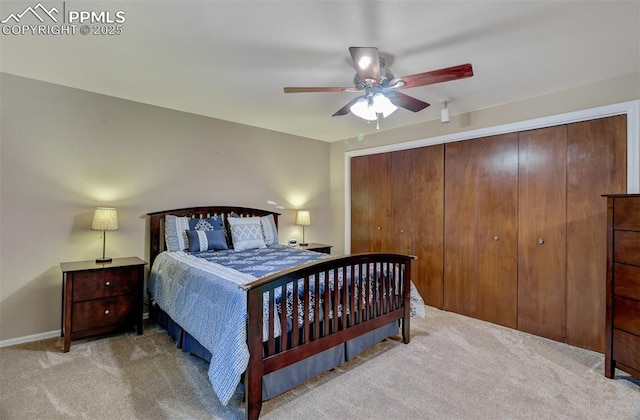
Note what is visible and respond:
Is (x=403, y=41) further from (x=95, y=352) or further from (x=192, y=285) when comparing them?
(x=95, y=352)

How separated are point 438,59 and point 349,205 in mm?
3031

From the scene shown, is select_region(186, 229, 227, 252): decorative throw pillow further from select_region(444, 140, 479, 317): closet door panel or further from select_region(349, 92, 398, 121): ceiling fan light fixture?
select_region(444, 140, 479, 317): closet door panel

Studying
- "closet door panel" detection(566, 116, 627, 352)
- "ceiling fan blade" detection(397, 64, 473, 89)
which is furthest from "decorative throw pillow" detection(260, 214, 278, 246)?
"closet door panel" detection(566, 116, 627, 352)

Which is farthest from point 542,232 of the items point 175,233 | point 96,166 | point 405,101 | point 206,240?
point 96,166

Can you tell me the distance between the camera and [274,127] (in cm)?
452

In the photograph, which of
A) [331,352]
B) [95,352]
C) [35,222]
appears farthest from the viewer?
[35,222]

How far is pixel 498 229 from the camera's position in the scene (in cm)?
349

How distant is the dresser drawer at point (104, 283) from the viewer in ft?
8.98

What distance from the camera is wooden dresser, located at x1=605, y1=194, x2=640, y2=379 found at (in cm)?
222

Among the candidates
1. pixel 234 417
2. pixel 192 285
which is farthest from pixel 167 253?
pixel 234 417

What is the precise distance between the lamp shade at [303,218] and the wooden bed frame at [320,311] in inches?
83.2

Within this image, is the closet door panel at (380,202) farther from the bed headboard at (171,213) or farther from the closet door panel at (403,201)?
the bed headboard at (171,213)

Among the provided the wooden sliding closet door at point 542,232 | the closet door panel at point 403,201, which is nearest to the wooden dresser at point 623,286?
the wooden sliding closet door at point 542,232

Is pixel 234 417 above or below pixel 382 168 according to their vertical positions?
below
